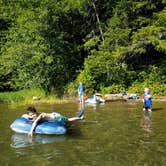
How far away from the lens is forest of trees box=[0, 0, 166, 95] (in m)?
29.1

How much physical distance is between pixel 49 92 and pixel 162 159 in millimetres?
20547

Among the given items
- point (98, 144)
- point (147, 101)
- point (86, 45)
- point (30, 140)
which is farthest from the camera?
point (86, 45)

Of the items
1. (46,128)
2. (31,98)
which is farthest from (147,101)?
(31,98)

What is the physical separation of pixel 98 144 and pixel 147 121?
504cm

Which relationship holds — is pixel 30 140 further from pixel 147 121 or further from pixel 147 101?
pixel 147 101

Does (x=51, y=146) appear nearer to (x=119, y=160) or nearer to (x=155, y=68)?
(x=119, y=160)

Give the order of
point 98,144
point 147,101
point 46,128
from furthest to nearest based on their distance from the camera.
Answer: point 147,101
point 46,128
point 98,144

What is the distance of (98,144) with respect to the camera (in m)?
13.6

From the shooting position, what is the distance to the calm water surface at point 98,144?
38.1 ft

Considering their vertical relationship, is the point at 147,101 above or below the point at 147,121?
above

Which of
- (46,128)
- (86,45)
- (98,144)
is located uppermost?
(86,45)

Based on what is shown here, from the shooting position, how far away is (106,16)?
32.4 metres

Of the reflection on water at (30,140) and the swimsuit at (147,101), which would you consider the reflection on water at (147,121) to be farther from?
the reflection on water at (30,140)

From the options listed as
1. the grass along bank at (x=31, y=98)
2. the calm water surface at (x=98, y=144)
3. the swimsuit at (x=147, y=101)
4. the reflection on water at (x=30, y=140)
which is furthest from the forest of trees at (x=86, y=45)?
the reflection on water at (x=30, y=140)
